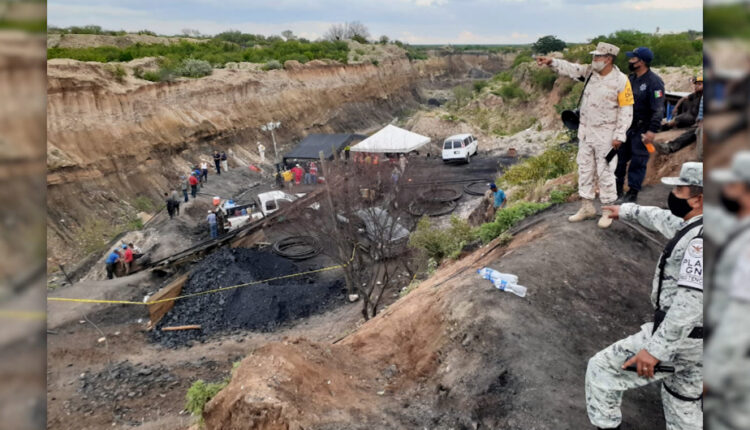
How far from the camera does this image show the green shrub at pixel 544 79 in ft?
137

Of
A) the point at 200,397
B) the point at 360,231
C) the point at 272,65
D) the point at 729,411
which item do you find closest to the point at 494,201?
the point at 360,231

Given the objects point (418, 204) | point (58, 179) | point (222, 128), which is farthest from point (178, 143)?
point (418, 204)

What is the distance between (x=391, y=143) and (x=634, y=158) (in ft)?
63.0

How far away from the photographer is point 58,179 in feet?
71.3

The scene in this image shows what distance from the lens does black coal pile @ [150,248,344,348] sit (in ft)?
43.7

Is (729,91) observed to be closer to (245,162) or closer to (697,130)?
(697,130)

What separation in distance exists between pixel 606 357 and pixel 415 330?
3.59m

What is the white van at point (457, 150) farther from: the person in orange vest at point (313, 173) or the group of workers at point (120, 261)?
the group of workers at point (120, 261)

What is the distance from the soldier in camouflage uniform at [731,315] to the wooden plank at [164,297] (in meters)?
14.4

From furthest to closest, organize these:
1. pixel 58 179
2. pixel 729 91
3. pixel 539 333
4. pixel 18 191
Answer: pixel 58 179 → pixel 539 333 → pixel 18 191 → pixel 729 91

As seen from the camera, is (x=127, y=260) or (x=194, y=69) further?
(x=194, y=69)

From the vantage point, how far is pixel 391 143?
1017 inches

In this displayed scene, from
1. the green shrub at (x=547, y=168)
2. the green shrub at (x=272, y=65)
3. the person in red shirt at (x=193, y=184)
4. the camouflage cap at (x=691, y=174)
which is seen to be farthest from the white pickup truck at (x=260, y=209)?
the green shrub at (x=272, y=65)

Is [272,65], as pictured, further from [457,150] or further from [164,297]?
[164,297]
